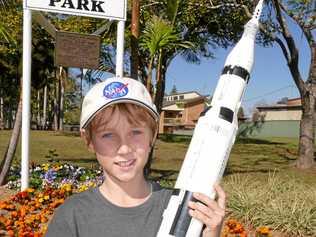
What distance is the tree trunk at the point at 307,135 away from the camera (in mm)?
16328

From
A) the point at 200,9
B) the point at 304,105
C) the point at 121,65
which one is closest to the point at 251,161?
the point at 304,105

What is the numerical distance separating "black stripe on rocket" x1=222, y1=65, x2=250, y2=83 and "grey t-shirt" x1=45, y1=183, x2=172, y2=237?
0.80m

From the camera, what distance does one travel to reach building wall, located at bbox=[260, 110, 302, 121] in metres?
64.8

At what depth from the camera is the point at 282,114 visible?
6719 cm

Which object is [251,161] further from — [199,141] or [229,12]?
[199,141]

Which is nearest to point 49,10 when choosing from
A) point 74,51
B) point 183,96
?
point 74,51

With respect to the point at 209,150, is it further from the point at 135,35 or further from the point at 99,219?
the point at 135,35

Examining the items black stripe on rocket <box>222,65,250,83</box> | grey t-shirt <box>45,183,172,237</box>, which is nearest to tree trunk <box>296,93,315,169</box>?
black stripe on rocket <box>222,65,250,83</box>

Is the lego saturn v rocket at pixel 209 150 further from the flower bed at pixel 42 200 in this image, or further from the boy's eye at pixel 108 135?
the flower bed at pixel 42 200

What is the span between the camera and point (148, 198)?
2295 mm

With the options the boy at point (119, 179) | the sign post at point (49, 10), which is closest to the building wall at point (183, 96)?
the sign post at point (49, 10)

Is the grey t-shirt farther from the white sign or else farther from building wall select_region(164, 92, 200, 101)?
building wall select_region(164, 92, 200, 101)

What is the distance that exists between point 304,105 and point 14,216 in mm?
12561

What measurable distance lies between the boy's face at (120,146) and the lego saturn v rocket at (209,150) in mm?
231
